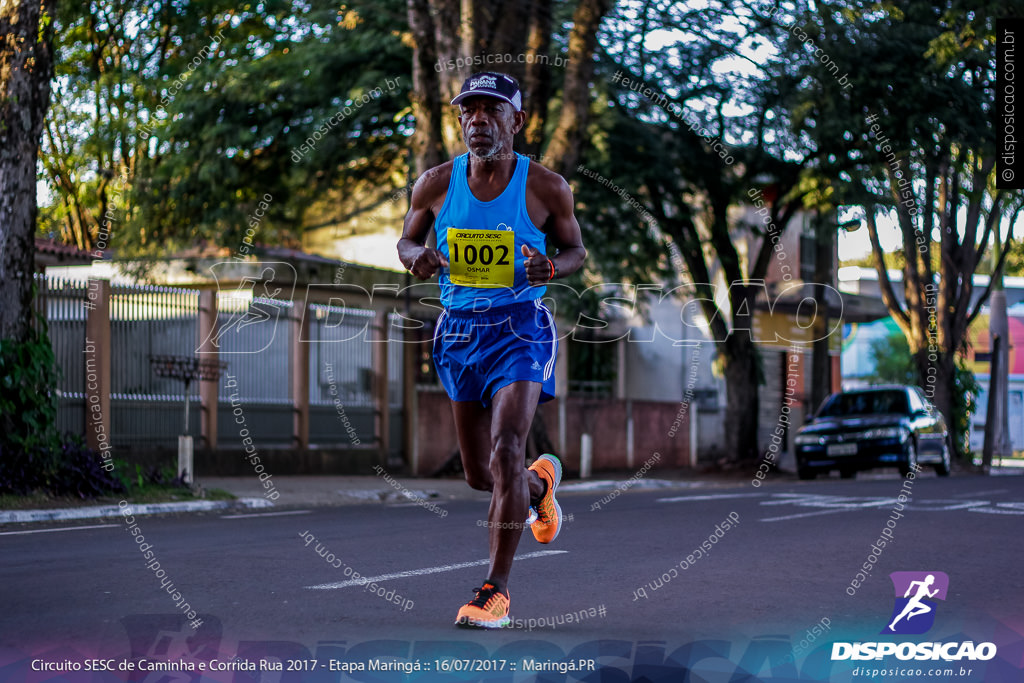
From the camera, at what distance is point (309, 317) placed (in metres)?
19.3

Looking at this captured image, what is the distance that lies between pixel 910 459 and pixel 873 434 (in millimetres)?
698

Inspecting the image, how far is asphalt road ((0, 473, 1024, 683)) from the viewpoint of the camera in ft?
15.3

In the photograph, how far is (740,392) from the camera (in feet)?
80.6

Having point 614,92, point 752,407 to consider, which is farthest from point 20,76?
point 752,407

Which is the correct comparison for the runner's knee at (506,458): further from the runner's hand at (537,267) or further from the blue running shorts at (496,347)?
the runner's hand at (537,267)

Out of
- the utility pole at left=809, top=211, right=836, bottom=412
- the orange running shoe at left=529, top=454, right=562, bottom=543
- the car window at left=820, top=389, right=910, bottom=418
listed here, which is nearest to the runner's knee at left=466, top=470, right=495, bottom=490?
the orange running shoe at left=529, top=454, right=562, bottom=543

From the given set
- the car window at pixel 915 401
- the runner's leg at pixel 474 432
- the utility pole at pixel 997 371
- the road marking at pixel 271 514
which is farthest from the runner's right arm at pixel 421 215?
the utility pole at pixel 997 371

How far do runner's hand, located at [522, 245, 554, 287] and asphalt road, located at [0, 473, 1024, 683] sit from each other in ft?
4.67

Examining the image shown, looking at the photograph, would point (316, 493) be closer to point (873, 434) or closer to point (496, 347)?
point (873, 434)

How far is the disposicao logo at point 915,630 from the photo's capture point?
479 centimetres

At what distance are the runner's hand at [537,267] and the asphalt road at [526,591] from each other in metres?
1.42

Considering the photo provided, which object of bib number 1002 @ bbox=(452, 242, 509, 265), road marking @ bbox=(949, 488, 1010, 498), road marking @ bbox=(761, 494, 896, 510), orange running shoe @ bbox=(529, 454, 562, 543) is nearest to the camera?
bib number 1002 @ bbox=(452, 242, 509, 265)

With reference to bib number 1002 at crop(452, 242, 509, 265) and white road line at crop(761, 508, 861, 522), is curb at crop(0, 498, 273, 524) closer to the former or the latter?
white road line at crop(761, 508, 861, 522)

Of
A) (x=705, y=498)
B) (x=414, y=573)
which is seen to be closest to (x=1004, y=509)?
(x=705, y=498)
